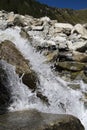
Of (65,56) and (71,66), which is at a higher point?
(65,56)

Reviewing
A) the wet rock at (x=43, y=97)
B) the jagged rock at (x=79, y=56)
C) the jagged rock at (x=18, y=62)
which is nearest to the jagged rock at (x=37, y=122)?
the wet rock at (x=43, y=97)

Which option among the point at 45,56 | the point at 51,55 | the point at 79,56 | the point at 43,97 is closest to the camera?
the point at 43,97

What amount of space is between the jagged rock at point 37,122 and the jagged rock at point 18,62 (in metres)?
3.04

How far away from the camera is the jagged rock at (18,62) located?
14.6 meters

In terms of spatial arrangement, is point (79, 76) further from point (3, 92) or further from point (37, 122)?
point (37, 122)

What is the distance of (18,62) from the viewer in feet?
49.9

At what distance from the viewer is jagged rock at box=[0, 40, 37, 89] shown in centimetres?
1463

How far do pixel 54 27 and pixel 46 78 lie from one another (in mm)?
12118

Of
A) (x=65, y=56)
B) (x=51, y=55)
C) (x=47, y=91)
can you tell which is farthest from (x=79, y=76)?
(x=47, y=91)

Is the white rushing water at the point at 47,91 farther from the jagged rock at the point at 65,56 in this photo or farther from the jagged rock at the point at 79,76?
the jagged rock at the point at 65,56

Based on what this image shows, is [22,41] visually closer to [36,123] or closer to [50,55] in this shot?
[50,55]

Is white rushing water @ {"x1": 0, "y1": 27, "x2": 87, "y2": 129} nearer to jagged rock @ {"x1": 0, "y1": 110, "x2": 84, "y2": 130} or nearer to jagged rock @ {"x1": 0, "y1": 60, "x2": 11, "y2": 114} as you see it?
jagged rock @ {"x1": 0, "y1": 60, "x2": 11, "y2": 114}

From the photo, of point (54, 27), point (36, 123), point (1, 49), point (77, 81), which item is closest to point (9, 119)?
point (36, 123)

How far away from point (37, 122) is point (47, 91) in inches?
205
